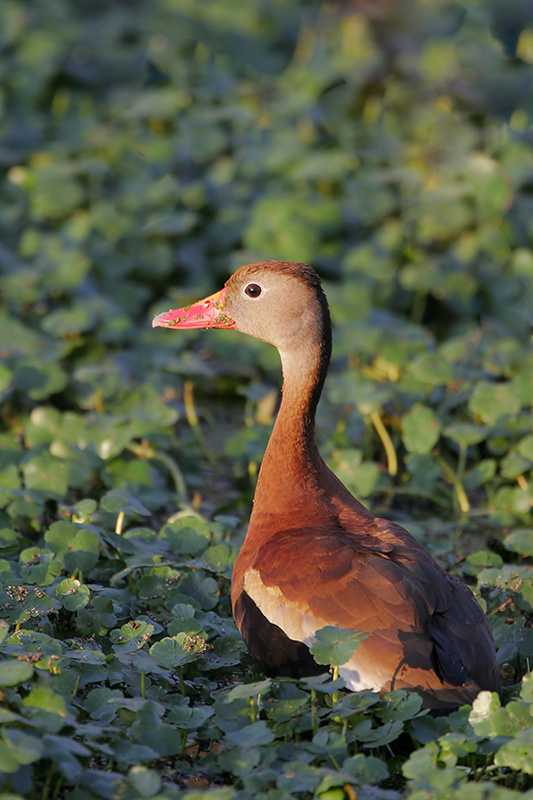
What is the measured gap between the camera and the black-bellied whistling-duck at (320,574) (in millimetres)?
2898

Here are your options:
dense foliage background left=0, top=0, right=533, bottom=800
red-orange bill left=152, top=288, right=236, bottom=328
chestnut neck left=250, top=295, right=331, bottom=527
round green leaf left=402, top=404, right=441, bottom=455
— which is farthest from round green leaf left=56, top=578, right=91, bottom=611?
round green leaf left=402, top=404, right=441, bottom=455

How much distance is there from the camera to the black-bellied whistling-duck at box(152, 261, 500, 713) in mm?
2898

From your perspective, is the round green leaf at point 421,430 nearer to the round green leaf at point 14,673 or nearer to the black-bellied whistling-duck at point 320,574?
the black-bellied whistling-duck at point 320,574

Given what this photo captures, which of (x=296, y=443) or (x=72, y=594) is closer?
(x=72, y=594)

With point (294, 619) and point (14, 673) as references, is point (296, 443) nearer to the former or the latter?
point (294, 619)

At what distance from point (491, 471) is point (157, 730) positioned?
241cm

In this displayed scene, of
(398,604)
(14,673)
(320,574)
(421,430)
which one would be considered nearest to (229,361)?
(421,430)

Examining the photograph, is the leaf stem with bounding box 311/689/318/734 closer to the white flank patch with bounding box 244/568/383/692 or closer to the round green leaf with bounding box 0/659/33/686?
the white flank patch with bounding box 244/568/383/692

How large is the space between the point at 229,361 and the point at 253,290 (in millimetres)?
2252

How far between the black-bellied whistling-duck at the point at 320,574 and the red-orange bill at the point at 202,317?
0.59 ft

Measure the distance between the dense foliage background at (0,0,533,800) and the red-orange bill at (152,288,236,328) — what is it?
0.69m

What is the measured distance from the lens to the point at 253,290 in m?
3.79

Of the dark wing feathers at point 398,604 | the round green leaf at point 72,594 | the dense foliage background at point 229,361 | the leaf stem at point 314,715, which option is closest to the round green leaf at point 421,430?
the dense foliage background at point 229,361

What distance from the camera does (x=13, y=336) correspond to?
17.6 feet
